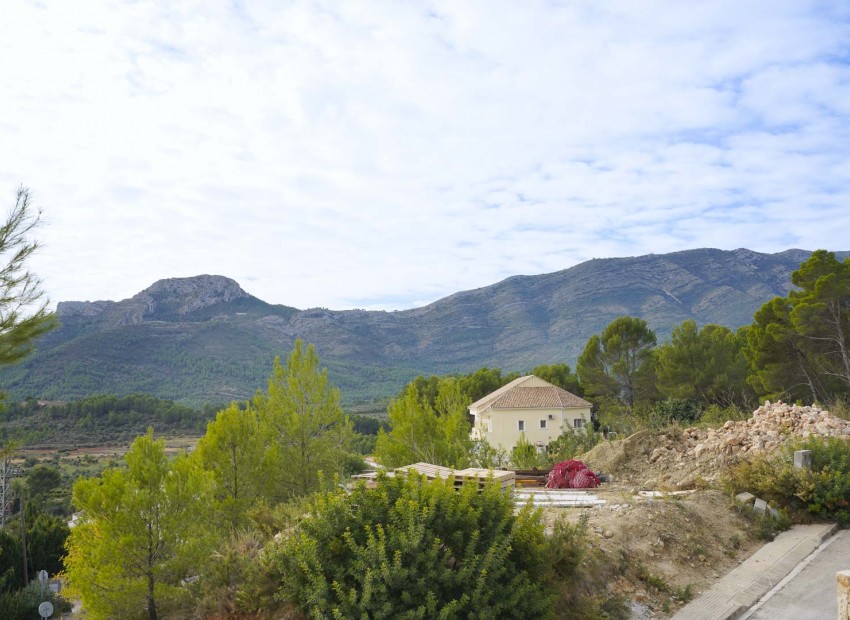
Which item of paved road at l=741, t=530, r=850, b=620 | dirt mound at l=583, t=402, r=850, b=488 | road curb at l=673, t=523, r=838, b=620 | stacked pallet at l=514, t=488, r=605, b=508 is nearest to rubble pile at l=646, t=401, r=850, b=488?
dirt mound at l=583, t=402, r=850, b=488

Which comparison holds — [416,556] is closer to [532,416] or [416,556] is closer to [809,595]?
[809,595]

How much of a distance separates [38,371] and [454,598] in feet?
282

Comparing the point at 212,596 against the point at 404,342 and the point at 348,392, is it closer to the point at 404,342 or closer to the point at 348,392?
the point at 348,392

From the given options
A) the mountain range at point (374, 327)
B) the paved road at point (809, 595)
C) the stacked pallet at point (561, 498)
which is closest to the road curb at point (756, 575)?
the paved road at point (809, 595)

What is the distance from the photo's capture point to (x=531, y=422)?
38.7m

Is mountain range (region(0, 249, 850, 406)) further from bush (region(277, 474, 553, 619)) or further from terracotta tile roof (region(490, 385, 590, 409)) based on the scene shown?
bush (region(277, 474, 553, 619))

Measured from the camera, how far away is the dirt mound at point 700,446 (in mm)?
11750

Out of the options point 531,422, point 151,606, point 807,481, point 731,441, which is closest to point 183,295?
point 531,422

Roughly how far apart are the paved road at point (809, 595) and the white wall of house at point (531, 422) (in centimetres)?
3053

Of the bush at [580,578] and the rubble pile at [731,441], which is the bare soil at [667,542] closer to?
the bush at [580,578]

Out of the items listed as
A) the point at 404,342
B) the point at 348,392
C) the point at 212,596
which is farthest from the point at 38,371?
the point at 212,596

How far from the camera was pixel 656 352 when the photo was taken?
1352 inches

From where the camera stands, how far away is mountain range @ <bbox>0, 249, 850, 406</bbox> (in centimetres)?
8406

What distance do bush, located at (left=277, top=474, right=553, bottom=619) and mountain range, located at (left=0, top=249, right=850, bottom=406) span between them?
75.9 metres
